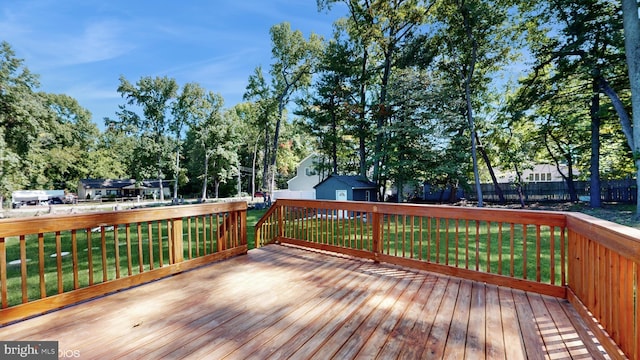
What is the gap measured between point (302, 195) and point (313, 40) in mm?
11277

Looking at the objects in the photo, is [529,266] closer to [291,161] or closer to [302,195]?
[302,195]

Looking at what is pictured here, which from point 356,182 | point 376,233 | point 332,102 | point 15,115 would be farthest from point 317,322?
point 15,115

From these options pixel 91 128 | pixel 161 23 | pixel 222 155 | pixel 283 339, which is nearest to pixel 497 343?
pixel 283 339

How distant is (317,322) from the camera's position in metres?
2.06

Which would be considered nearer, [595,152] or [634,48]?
[634,48]

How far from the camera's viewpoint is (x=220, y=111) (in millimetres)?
26219

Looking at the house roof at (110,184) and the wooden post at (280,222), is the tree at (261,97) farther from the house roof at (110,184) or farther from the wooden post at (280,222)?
the house roof at (110,184)

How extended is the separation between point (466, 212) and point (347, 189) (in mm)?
9612

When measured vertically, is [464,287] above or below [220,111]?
below

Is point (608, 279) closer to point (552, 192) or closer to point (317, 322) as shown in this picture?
point (317, 322)

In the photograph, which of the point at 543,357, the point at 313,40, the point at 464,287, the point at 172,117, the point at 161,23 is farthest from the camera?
the point at 172,117

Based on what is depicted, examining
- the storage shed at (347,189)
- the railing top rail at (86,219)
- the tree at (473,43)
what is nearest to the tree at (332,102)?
the storage shed at (347,189)

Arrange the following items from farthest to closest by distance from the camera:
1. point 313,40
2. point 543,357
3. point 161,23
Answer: point 313,40 < point 161,23 < point 543,357

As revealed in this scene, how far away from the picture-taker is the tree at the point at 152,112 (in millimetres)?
24359
